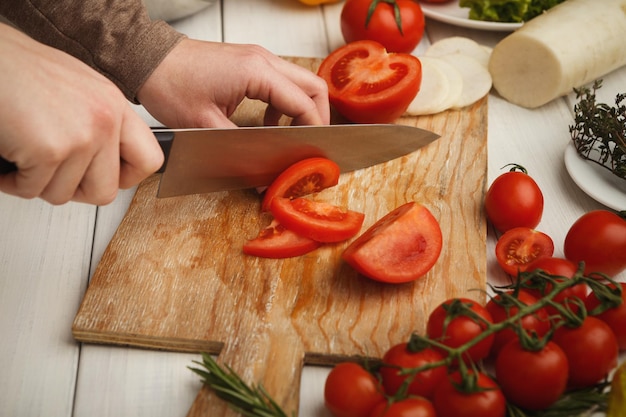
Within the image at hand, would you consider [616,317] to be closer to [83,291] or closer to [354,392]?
[354,392]

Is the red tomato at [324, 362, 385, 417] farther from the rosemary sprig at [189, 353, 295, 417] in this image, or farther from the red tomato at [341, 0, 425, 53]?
the red tomato at [341, 0, 425, 53]

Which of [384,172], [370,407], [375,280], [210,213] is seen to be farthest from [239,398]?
[384,172]

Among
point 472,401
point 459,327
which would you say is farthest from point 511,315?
point 472,401

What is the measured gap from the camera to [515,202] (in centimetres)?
200

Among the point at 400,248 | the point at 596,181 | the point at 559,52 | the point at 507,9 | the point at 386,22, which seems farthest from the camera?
the point at 507,9

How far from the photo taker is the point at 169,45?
2.07 meters

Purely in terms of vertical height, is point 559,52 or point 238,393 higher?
point 559,52

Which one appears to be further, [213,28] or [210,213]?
[213,28]

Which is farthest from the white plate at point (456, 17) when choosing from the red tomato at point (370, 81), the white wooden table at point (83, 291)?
the red tomato at point (370, 81)

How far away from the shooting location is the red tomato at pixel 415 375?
1.47 metres

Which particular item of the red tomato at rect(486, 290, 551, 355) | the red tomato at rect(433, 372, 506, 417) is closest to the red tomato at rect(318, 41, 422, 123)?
the red tomato at rect(486, 290, 551, 355)

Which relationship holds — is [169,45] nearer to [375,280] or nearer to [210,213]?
[210,213]

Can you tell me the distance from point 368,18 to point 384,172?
0.72m

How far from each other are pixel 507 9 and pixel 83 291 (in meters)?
1.98
